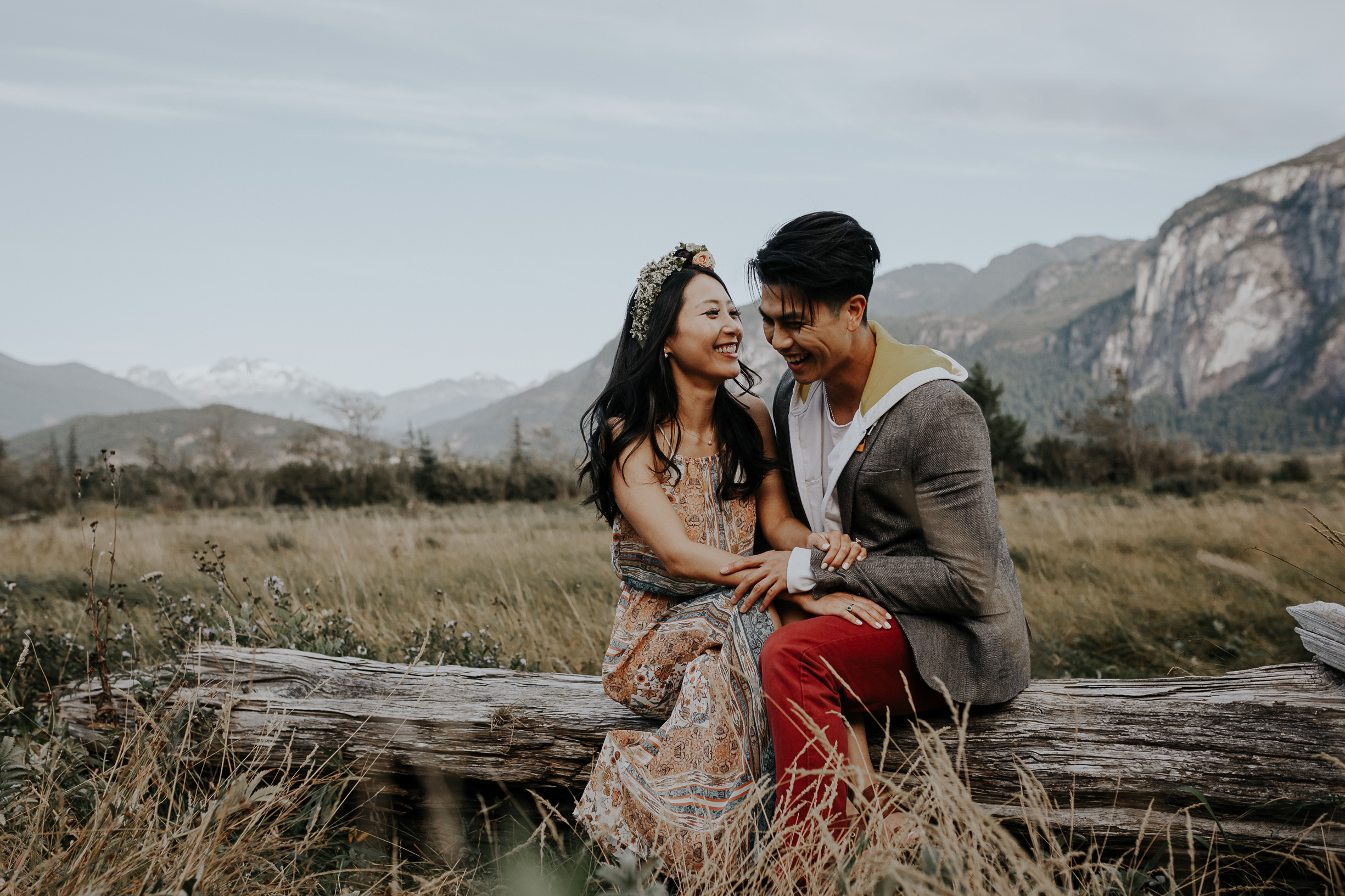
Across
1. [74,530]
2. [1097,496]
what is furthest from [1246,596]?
[74,530]

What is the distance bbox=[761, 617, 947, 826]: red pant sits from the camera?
2.28 metres

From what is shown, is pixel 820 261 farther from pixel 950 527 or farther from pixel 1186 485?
pixel 1186 485

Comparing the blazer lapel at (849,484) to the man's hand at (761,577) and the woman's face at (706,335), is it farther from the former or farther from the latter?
the woman's face at (706,335)

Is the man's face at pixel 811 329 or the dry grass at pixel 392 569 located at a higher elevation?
the man's face at pixel 811 329

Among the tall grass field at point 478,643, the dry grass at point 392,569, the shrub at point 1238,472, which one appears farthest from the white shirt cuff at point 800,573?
the shrub at point 1238,472

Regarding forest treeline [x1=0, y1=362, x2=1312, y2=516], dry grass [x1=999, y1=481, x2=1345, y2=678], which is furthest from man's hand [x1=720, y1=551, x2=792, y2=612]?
forest treeline [x1=0, y1=362, x2=1312, y2=516]

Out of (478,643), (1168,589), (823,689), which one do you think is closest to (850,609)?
(823,689)

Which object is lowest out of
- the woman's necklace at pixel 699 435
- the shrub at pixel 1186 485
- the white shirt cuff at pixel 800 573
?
the shrub at pixel 1186 485

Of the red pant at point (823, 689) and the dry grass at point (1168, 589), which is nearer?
the red pant at point (823, 689)

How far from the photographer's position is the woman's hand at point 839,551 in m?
2.70

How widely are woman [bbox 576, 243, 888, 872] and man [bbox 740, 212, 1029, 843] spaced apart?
0.13 m

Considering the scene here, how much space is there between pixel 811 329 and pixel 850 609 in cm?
101

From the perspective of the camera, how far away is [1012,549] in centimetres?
780

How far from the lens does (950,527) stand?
2.55m
